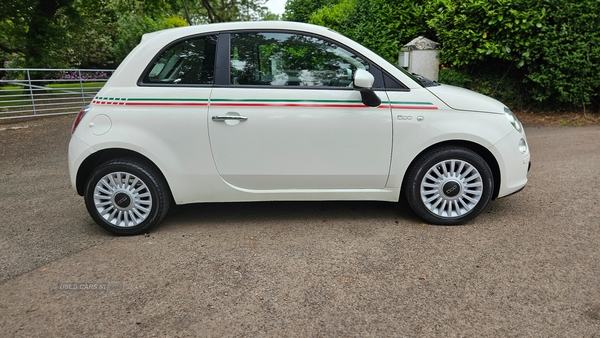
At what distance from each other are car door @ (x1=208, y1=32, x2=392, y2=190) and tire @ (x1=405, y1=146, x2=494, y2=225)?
0.33m

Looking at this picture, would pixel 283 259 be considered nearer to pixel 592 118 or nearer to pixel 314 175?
pixel 314 175

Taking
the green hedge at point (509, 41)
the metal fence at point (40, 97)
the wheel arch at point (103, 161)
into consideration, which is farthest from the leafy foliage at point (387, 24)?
the metal fence at point (40, 97)

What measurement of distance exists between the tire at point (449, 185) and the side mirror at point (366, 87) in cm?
68

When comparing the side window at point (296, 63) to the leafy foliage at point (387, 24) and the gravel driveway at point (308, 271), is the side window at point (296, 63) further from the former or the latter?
the leafy foliage at point (387, 24)

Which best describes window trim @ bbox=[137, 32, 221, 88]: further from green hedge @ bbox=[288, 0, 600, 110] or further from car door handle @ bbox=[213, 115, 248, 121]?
green hedge @ bbox=[288, 0, 600, 110]

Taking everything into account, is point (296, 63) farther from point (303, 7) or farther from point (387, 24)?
point (303, 7)

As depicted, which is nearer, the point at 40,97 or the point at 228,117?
the point at 228,117

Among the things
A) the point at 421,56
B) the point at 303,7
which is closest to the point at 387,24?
the point at 421,56

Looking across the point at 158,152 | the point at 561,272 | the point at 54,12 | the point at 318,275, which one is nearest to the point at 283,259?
the point at 318,275

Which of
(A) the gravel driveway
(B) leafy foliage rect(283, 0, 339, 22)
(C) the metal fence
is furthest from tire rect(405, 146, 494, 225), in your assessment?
(B) leafy foliage rect(283, 0, 339, 22)

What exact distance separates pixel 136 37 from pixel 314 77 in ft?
130

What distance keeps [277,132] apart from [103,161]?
1622 mm

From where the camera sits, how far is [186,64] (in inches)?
153

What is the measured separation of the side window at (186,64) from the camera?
386 centimetres
